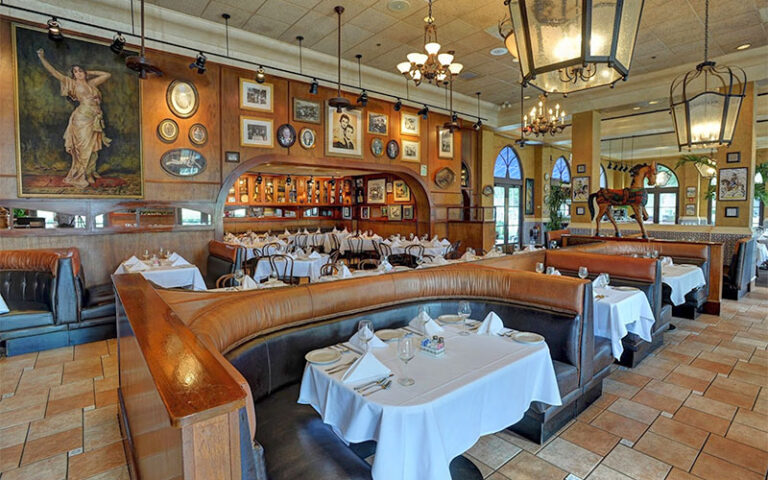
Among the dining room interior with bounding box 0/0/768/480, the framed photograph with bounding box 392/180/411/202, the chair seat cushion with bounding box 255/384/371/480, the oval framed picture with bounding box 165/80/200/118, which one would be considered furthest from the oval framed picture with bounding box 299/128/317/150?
the chair seat cushion with bounding box 255/384/371/480

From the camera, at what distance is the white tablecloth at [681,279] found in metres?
4.75

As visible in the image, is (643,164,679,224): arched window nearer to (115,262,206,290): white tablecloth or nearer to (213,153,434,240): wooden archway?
(213,153,434,240): wooden archway

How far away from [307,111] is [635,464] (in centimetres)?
762

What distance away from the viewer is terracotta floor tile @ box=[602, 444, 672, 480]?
2.32 meters

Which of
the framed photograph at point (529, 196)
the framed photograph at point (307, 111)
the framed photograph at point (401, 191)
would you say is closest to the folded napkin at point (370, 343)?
the framed photograph at point (307, 111)

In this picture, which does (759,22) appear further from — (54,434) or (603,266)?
(54,434)

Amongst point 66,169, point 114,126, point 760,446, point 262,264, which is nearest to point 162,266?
point 262,264

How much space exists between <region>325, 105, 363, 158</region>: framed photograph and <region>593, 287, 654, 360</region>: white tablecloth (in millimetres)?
6205

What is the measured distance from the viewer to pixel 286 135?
25.5 ft

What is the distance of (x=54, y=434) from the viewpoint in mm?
2789

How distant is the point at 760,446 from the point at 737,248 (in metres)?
5.14

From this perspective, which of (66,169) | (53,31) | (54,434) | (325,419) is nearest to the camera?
(325,419)

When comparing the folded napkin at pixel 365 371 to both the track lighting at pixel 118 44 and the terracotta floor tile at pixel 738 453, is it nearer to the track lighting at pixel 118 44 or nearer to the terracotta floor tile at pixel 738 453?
the terracotta floor tile at pixel 738 453

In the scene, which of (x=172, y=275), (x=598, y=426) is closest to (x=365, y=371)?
(x=598, y=426)
